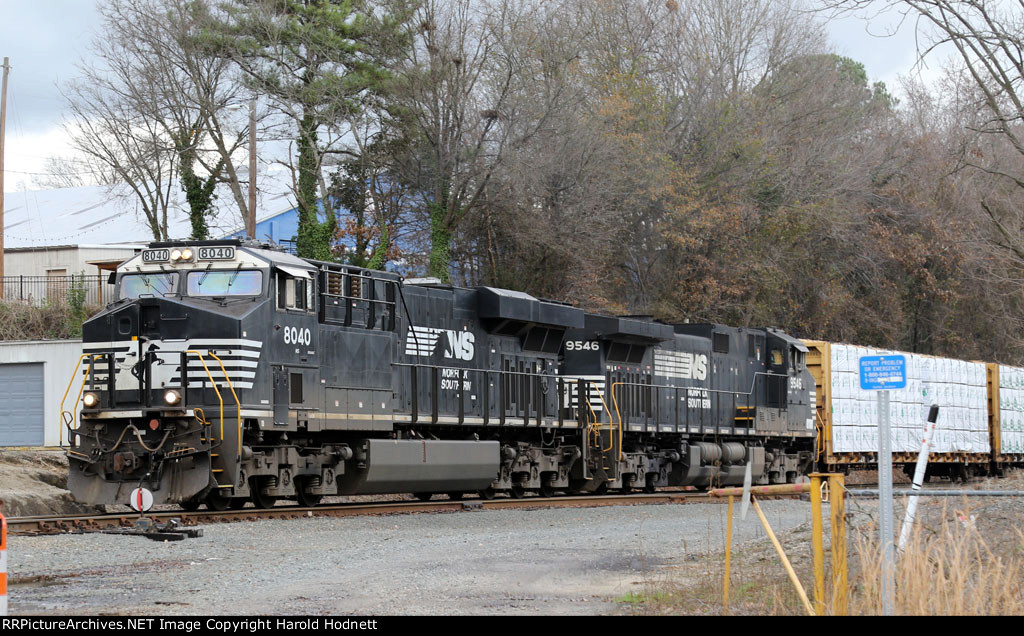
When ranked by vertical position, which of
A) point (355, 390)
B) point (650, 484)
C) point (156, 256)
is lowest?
point (650, 484)

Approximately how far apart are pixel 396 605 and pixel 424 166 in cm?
2648

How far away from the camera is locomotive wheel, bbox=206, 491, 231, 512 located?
15.6 meters

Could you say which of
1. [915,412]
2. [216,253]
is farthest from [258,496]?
[915,412]

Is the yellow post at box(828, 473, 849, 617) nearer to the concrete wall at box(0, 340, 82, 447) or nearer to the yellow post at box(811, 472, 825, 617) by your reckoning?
the yellow post at box(811, 472, 825, 617)

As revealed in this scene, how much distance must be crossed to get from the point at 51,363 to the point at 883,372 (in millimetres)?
26054

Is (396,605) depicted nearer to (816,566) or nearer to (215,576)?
(215,576)

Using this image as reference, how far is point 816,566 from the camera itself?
25.8ft

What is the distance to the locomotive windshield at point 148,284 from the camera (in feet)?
49.3

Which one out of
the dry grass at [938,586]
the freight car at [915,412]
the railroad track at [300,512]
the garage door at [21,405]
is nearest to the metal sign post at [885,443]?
the dry grass at [938,586]

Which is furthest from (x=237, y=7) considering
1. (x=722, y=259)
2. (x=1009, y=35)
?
(x=1009, y=35)

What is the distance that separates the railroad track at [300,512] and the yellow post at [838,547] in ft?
28.8

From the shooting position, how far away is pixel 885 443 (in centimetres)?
705

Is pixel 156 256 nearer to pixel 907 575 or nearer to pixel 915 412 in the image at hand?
pixel 907 575

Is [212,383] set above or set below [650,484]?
above
